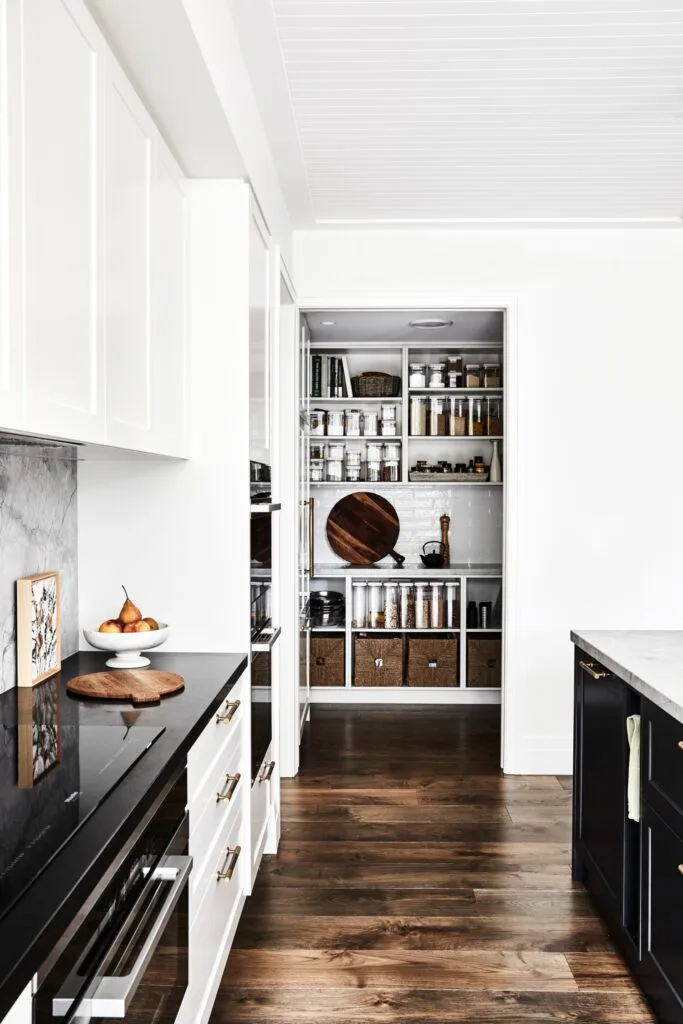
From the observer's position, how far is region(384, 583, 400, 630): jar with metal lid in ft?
18.1

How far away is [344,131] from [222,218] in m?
0.86

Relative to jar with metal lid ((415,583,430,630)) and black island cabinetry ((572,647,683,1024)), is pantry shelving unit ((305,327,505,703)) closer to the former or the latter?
jar with metal lid ((415,583,430,630))

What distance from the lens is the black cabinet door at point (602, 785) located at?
2441mm

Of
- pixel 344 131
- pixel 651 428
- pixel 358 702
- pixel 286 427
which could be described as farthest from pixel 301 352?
pixel 358 702

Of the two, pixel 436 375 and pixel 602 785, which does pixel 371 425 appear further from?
pixel 602 785

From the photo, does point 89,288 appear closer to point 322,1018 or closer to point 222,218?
point 222,218

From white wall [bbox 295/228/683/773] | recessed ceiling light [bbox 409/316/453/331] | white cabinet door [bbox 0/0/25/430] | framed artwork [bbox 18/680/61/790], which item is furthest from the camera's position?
recessed ceiling light [bbox 409/316/453/331]

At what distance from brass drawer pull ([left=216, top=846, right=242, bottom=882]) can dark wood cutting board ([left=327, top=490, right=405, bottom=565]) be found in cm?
356

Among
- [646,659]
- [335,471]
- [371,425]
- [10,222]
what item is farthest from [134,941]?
[371,425]

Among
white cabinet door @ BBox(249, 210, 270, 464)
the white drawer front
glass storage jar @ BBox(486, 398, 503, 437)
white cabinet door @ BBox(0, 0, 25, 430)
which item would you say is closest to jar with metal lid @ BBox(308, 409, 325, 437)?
glass storage jar @ BBox(486, 398, 503, 437)

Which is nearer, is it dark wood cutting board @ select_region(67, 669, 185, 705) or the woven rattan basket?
dark wood cutting board @ select_region(67, 669, 185, 705)

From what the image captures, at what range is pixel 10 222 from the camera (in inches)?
49.8

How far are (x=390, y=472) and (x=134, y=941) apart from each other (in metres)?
4.50

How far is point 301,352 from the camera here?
4492 mm
